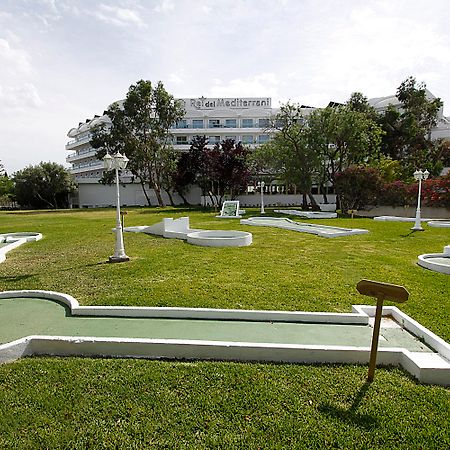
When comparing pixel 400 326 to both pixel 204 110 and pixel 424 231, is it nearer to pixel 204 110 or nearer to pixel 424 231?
pixel 424 231

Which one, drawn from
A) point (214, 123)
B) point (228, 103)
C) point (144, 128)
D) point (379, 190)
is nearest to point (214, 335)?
point (379, 190)

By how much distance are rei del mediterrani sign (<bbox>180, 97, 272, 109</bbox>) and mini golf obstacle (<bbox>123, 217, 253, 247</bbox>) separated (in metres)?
40.2

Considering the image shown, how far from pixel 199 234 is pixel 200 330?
8.79 meters

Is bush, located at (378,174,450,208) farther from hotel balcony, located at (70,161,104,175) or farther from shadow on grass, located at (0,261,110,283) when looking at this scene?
hotel balcony, located at (70,161,104,175)

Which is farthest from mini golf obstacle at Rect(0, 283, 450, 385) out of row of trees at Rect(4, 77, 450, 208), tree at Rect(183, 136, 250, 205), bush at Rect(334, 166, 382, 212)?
tree at Rect(183, 136, 250, 205)

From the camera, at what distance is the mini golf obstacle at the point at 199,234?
1204cm

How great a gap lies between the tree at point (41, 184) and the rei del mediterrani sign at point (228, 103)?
69.0ft

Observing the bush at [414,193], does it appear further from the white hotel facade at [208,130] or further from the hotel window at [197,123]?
the hotel window at [197,123]

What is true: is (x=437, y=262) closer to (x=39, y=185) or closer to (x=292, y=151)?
(x=292, y=151)

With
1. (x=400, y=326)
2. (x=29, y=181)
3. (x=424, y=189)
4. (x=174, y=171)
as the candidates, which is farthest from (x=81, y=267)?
(x=29, y=181)

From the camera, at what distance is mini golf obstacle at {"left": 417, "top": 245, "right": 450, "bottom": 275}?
8.43m

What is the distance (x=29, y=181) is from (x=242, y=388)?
157ft

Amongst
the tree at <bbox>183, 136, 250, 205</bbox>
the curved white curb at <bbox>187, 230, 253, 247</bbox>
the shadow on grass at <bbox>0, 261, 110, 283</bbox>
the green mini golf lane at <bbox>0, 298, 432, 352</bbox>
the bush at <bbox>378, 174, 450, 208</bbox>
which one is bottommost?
the green mini golf lane at <bbox>0, 298, 432, 352</bbox>

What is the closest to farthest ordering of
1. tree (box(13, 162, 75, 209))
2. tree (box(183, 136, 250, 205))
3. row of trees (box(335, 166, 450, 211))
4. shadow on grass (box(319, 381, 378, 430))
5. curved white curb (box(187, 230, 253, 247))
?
shadow on grass (box(319, 381, 378, 430)), curved white curb (box(187, 230, 253, 247)), row of trees (box(335, 166, 450, 211)), tree (box(183, 136, 250, 205)), tree (box(13, 162, 75, 209))
